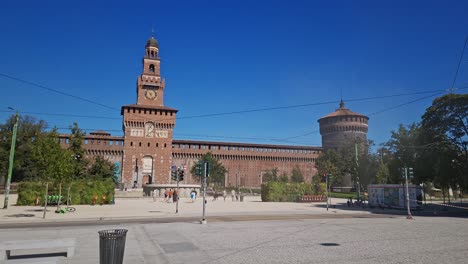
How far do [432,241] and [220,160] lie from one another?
67.5m

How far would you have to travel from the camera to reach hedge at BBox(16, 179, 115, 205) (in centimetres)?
2859

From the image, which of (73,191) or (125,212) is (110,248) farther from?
(73,191)

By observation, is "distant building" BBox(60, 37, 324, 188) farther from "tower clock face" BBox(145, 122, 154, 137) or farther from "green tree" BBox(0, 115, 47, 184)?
"green tree" BBox(0, 115, 47, 184)

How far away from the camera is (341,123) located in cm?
8625

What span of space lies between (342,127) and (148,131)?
1928 inches

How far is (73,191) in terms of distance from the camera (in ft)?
99.5

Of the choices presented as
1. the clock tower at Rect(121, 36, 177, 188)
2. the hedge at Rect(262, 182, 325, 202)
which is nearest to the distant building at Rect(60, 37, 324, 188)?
the clock tower at Rect(121, 36, 177, 188)

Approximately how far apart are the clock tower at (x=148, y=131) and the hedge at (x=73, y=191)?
34567mm

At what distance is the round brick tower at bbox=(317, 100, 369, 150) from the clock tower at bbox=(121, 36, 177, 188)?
41.7 metres

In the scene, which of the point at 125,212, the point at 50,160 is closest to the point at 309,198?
the point at 125,212

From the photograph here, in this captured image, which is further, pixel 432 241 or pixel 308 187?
pixel 308 187

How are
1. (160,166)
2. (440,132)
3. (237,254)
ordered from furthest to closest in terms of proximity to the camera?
(160,166) → (440,132) → (237,254)

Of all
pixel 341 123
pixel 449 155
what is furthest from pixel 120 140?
pixel 449 155

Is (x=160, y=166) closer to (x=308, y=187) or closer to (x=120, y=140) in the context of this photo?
(x=120, y=140)
